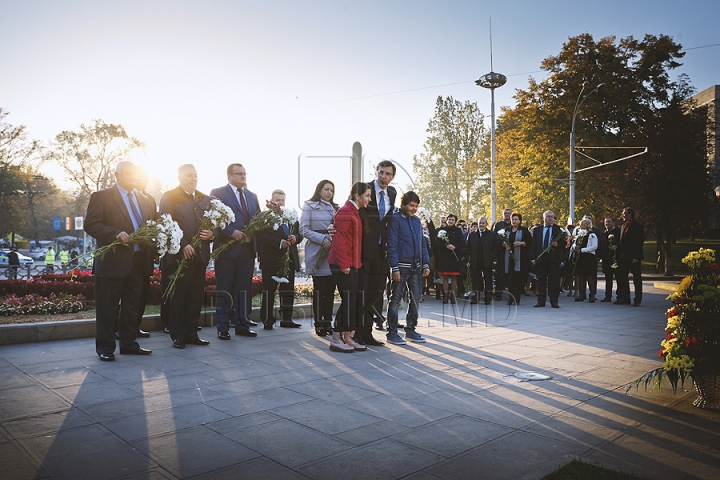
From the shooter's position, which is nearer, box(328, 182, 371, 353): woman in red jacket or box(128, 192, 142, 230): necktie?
box(128, 192, 142, 230): necktie

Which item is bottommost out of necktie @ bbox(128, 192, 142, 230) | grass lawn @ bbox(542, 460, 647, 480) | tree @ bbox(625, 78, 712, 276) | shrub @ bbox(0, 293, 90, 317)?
grass lawn @ bbox(542, 460, 647, 480)

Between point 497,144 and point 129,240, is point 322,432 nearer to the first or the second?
point 129,240

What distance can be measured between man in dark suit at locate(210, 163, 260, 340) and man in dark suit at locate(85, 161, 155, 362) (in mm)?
1192

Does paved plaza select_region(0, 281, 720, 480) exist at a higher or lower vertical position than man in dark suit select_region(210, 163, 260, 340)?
lower

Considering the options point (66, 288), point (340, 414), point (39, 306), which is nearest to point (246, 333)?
point (39, 306)

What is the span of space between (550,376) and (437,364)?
1.17 m

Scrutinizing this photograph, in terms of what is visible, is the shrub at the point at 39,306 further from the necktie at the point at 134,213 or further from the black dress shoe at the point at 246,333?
the necktie at the point at 134,213

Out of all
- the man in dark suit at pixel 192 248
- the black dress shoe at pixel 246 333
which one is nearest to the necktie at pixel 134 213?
the man in dark suit at pixel 192 248

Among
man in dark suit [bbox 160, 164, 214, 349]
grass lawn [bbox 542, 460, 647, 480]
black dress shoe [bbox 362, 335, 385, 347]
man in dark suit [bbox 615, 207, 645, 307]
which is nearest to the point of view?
grass lawn [bbox 542, 460, 647, 480]

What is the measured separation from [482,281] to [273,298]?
19.3 ft

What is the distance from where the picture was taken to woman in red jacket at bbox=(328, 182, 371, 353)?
682 centimetres

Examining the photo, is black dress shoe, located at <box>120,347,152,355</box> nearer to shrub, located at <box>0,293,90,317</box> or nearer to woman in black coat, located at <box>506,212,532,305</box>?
shrub, located at <box>0,293,90,317</box>

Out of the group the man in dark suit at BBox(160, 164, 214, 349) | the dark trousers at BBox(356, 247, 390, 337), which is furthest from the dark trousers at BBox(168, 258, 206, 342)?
the dark trousers at BBox(356, 247, 390, 337)

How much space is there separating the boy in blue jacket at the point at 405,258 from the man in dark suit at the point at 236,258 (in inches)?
77.6
